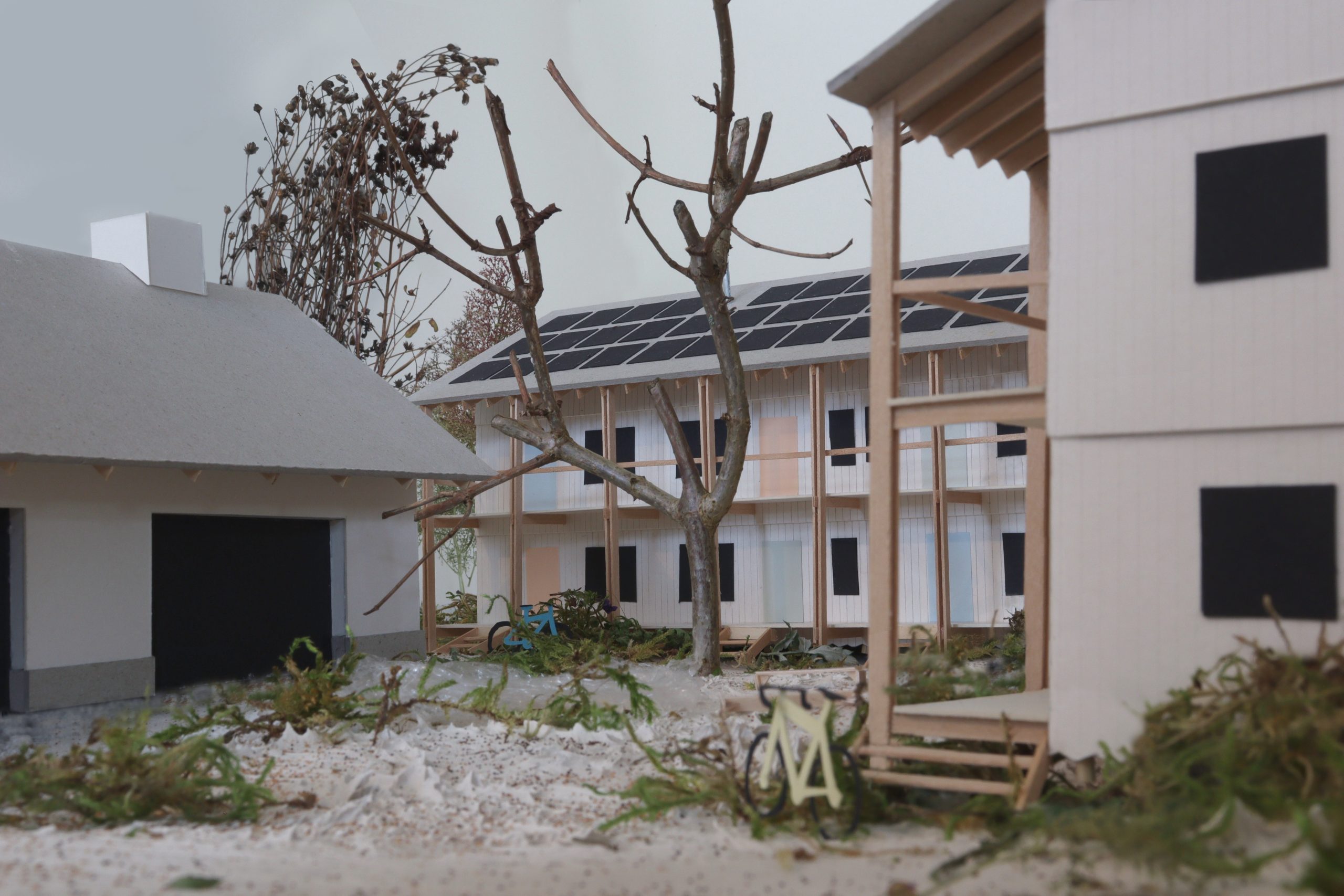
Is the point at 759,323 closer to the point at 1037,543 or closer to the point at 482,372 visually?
the point at 482,372

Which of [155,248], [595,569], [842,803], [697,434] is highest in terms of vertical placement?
[155,248]

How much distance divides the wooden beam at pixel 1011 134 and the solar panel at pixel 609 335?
11.1 m

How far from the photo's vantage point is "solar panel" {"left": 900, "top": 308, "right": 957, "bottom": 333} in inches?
623

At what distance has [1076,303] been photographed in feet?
22.0

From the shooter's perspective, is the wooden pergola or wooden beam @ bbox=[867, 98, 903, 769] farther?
wooden beam @ bbox=[867, 98, 903, 769]

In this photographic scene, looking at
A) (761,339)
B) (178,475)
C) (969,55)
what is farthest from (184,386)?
(969,55)

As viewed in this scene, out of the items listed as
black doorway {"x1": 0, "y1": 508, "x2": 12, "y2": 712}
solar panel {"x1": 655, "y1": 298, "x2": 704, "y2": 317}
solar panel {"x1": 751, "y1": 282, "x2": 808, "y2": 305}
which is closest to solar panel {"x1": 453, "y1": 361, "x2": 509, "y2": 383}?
solar panel {"x1": 655, "y1": 298, "x2": 704, "y2": 317}

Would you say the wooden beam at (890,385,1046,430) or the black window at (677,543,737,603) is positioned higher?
the wooden beam at (890,385,1046,430)

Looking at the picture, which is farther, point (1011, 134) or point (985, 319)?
point (985, 319)

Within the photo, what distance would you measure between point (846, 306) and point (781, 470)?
2.66 m

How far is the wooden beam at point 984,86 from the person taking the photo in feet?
24.4

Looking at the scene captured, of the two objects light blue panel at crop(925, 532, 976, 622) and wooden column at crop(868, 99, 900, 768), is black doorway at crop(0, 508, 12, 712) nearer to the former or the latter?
wooden column at crop(868, 99, 900, 768)

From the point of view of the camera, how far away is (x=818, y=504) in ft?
51.6

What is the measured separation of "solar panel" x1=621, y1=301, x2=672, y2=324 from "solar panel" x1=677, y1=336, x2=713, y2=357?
9.26 ft
